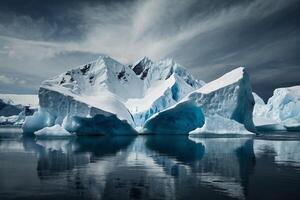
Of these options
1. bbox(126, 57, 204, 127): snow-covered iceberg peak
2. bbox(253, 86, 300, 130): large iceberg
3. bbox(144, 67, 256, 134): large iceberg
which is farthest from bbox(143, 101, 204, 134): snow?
bbox(253, 86, 300, 130): large iceberg

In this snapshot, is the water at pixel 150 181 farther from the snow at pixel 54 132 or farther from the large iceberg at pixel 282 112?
the large iceberg at pixel 282 112

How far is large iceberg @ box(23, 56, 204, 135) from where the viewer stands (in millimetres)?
47281

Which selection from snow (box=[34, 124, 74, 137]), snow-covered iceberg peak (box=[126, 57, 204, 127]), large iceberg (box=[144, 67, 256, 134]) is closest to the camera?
snow (box=[34, 124, 74, 137])

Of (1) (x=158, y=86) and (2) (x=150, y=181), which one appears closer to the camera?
(2) (x=150, y=181)

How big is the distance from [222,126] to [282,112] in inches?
1939

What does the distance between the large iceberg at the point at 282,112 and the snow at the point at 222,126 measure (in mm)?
34359

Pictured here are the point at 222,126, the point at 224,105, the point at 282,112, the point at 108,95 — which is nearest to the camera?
the point at 222,126

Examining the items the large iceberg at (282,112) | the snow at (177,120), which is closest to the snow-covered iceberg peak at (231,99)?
the snow at (177,120)

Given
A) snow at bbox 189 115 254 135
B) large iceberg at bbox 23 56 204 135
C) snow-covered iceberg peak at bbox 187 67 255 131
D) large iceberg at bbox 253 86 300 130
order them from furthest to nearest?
large iceberg at bbox 253 86 300 130 → large iceberg at bbox 23 56 204 135 → snow-covered iceberg peak at bbox 187 67 255 131 → snow at bbox 189 115 254 135

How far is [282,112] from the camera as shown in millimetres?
88125

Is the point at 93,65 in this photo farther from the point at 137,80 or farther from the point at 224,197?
the point at 224,197

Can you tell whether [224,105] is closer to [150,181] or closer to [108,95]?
[108,95]

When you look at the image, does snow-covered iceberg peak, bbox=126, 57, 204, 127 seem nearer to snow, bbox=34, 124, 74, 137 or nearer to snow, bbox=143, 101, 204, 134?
snow, bbox=143, 101, 204, 134

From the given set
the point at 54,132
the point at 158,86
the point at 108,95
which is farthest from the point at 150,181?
the point at 158,86
